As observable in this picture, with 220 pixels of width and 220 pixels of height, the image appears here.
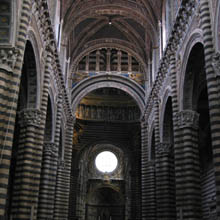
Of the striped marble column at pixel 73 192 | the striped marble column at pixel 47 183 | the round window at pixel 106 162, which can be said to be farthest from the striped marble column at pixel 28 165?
the round window at pixel 106 162

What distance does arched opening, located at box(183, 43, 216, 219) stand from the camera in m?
18.5

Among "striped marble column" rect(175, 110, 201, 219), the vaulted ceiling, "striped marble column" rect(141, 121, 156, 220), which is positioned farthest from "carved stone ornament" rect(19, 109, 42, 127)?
"striped marble column" rect(141, 121, 156, 220)

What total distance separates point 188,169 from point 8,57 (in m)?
9.83

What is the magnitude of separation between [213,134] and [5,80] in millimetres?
7915

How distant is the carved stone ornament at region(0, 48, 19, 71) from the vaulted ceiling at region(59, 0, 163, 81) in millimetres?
14064

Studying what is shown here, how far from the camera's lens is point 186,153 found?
57.4 feet

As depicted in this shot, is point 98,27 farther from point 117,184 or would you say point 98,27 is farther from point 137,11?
point 117,184

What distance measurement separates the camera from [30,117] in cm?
1809

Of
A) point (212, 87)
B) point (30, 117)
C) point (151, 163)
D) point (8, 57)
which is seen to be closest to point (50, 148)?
point (30, 117)

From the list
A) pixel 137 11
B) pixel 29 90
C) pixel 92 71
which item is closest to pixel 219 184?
pixel 29 90

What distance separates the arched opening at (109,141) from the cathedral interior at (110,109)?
0.13m

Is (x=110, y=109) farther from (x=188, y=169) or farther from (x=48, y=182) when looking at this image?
(x=188, y=169)

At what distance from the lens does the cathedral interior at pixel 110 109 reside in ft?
46.4

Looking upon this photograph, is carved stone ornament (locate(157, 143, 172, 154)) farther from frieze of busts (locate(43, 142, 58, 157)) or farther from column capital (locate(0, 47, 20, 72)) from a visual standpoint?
column capital (locate(0, 47, 20, 72))
